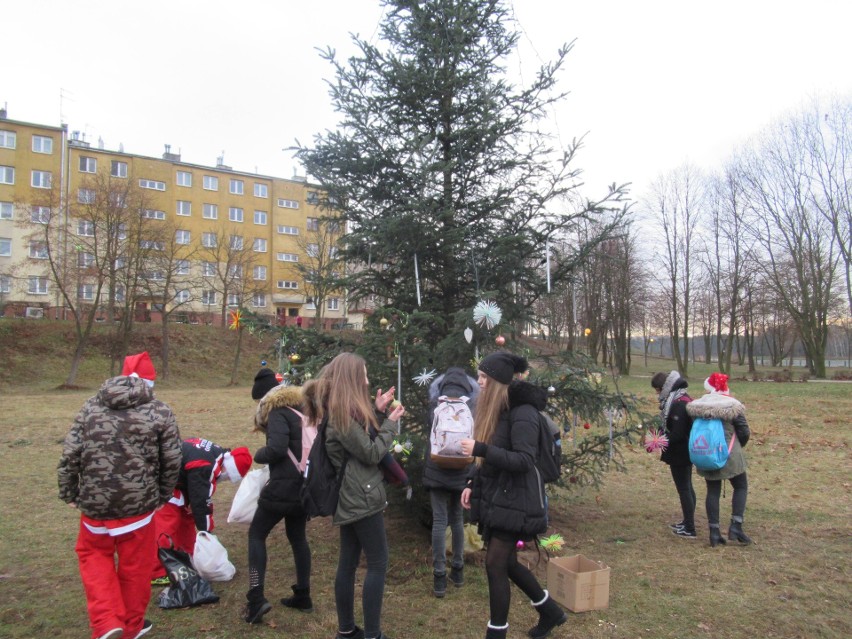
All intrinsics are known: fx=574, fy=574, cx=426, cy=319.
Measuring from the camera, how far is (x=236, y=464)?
4.96m

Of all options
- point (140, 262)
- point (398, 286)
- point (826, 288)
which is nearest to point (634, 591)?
point (398, 286)

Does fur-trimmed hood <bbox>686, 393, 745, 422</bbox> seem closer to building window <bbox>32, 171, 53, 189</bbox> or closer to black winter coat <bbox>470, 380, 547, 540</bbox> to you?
black winter coat <bbox>470, 380, 547, 540</bbox>

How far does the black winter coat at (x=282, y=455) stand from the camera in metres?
4.10

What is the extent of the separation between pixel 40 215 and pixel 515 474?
33.9 metres

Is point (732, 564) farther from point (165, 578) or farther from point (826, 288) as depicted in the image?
point (826, 288)

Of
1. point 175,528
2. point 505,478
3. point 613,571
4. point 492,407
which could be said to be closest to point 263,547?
point 175,528

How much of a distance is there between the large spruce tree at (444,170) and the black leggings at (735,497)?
266cm

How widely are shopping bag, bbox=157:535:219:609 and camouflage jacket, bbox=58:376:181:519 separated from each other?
3.26 feet

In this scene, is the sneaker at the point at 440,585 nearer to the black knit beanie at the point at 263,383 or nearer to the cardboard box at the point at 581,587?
the cardboard box at the point at 581,587

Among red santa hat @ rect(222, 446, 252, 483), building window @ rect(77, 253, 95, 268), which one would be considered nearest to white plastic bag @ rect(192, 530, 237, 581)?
red santa hat @ rect(222, 446, 252, 483)

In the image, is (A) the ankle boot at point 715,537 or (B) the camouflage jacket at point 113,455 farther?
(A) the ankle boot at point 715,537

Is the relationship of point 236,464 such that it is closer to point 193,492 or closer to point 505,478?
point 193,492

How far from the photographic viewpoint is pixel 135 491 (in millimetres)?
3633

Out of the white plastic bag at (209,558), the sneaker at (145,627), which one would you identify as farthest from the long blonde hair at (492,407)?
the sneaker at (145,627)
